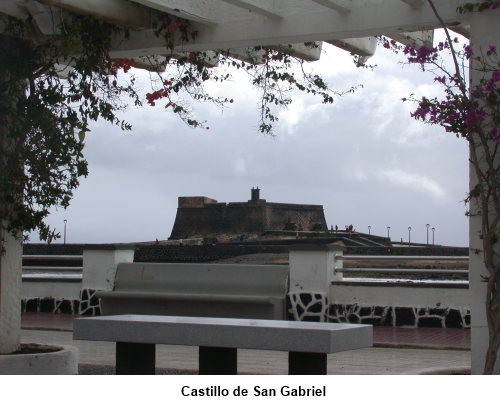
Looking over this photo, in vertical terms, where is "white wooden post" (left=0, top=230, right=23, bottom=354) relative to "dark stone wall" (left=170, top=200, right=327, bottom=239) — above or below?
below

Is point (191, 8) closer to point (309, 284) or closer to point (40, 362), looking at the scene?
point (40, 362)

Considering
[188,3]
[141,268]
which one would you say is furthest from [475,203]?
[141,268]

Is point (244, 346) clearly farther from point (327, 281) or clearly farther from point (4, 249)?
point (327, 281)

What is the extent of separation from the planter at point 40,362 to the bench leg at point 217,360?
160 centimetres

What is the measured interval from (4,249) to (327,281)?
490 centimetres

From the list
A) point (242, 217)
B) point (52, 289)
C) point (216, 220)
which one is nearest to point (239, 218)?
point (242, 217)

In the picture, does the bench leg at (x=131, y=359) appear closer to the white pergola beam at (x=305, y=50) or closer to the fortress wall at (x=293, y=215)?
the white pergola beam at (x=305, y=50)

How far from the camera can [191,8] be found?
6.44 metres

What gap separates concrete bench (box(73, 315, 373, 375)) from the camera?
427cm

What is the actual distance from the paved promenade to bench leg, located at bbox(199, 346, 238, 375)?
152cm

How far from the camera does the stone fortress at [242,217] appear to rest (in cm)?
4438

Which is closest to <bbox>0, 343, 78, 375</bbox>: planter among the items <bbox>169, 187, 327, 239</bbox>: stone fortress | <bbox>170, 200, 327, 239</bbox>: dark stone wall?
<bbox>169, 187, 327, 239</bbox>: stone fortress

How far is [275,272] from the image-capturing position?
991cm

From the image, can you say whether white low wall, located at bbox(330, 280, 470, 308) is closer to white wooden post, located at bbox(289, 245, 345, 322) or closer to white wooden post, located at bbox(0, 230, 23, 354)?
white wooden post, located at bbox(289, 245, 345, 322)
